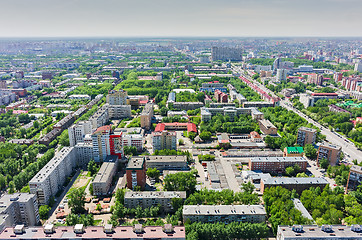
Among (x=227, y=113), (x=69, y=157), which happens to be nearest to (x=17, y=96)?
(x=69, y=157)

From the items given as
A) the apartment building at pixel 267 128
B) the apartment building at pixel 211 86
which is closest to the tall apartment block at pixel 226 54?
the apartment building at pixel 211 86

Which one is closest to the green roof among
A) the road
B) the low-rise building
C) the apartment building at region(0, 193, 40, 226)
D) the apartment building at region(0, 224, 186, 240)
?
the low-rise building

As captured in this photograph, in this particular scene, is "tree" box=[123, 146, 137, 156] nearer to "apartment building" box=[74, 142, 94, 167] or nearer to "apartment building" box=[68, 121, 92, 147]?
"apartment building" box=[74, 142, 94, 167]

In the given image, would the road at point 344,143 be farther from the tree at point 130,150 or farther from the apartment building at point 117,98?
the apartment building at point 117,98

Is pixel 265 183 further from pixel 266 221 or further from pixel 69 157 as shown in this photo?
pixel 69 157

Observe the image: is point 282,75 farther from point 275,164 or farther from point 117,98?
point 275,164
